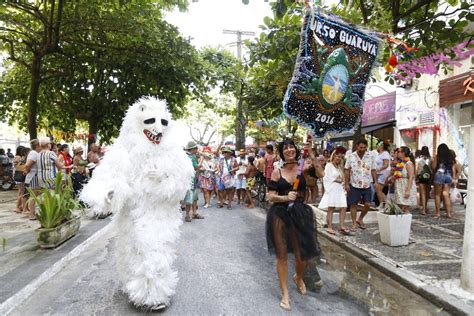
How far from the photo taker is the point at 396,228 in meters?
6.08

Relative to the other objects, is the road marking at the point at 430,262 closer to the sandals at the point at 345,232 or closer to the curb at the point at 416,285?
the curb at the point at 416,285

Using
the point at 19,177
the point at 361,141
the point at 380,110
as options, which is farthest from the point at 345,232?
the point at 380,110

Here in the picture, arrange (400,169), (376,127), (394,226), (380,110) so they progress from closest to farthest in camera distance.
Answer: (394,226) → (400,169) → (376,127) → (380,110)

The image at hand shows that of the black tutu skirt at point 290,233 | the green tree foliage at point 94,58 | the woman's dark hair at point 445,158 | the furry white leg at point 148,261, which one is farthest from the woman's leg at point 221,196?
the furry white leg at point 148,261

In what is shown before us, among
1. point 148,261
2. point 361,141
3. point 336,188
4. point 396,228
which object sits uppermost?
point 361,141

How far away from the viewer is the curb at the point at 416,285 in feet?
12.4

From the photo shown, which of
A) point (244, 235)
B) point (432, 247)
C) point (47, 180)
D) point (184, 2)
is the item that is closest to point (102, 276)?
point (244, 235)

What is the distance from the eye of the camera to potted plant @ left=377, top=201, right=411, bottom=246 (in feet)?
19.9

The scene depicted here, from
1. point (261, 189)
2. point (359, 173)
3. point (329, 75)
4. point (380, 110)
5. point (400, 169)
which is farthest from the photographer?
point (380, 110)

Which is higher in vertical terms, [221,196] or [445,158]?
[445,158]

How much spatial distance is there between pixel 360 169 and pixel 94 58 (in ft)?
32.1

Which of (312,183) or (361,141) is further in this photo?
(312,183)

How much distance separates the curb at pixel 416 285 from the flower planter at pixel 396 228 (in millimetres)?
605

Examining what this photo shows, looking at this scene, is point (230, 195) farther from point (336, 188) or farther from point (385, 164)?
point (336, 188)
